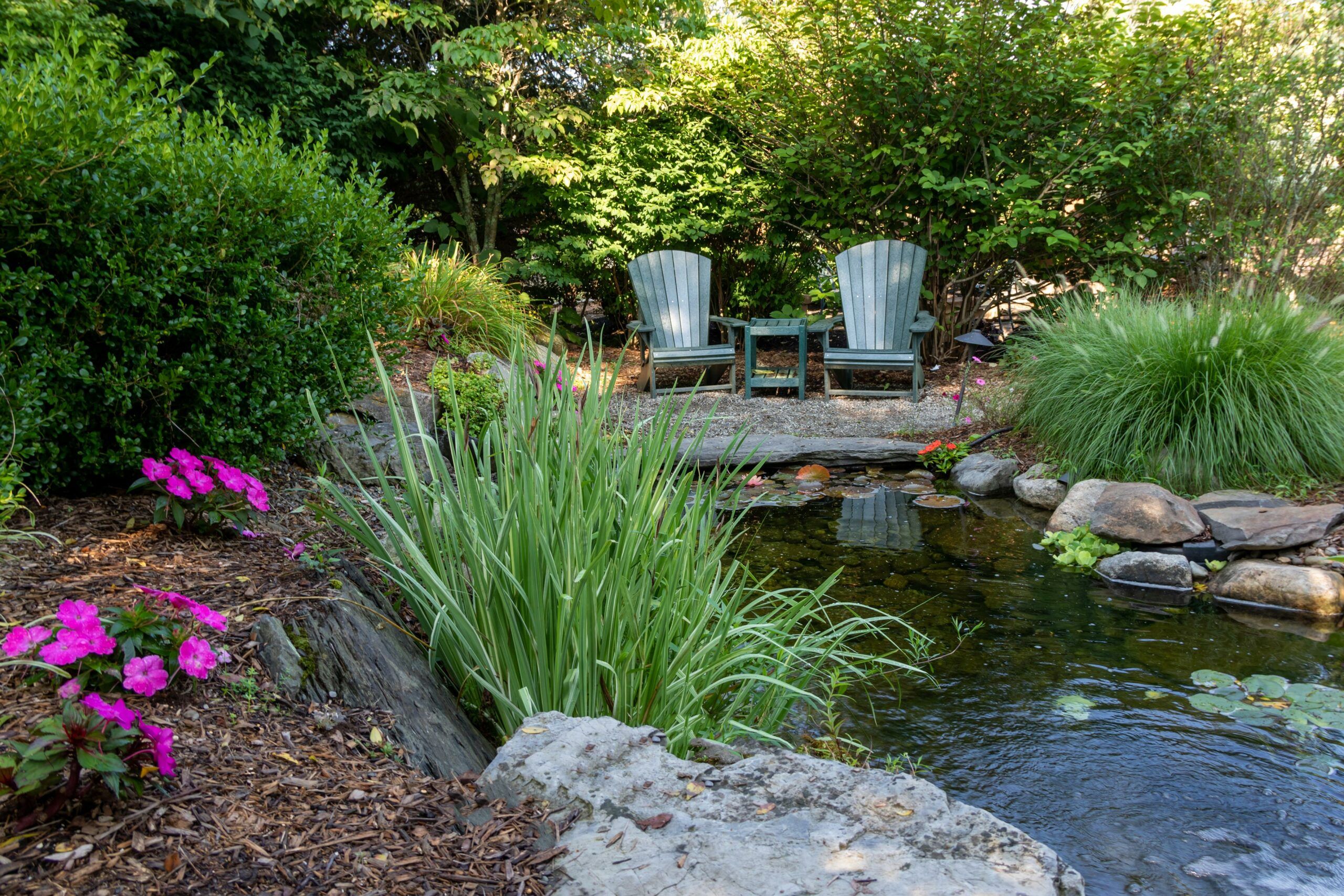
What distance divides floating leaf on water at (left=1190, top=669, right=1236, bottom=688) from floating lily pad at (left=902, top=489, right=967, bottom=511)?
1851mm

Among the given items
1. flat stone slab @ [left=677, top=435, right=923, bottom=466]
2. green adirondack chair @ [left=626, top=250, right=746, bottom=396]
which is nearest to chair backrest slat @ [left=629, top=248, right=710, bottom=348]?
green adirondack chair @ [left=626, top=250, right=746, bottom=396]

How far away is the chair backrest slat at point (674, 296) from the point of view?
7.04 m

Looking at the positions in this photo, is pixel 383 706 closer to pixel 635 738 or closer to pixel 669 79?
pixel 635 738

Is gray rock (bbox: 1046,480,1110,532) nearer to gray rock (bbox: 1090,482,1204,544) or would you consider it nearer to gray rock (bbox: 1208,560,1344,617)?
gray rock (bbox: 1090,482,1204,544)

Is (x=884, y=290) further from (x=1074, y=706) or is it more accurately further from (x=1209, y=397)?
(x=1074, y=706)

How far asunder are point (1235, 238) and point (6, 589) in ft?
23.3

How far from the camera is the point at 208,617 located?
1355mm

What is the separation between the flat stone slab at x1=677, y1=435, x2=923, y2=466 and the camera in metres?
→ 5.05

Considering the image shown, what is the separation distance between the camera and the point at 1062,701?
8.21 feet

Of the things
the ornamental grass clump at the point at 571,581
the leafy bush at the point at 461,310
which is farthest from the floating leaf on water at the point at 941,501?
the ornamental grass clump at the point at 571,581

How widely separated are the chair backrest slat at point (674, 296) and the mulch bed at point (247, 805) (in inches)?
218

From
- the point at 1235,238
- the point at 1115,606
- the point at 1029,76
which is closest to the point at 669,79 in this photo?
the point at 1029,76

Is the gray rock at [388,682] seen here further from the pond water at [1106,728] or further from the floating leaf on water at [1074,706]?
the floating leaf on water at [1074,706]

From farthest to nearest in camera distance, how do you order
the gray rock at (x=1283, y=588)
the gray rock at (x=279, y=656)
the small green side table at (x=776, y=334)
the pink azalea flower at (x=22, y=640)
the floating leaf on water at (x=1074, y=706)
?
the small green side table at (x=776, y=334)
the gray rock at (x=1283, y=588)
the floating leaf on water at (x=1074, y=706)
the gray rock at (x=279, y=656)
the pink azalea flower at (x=22, y=640)
